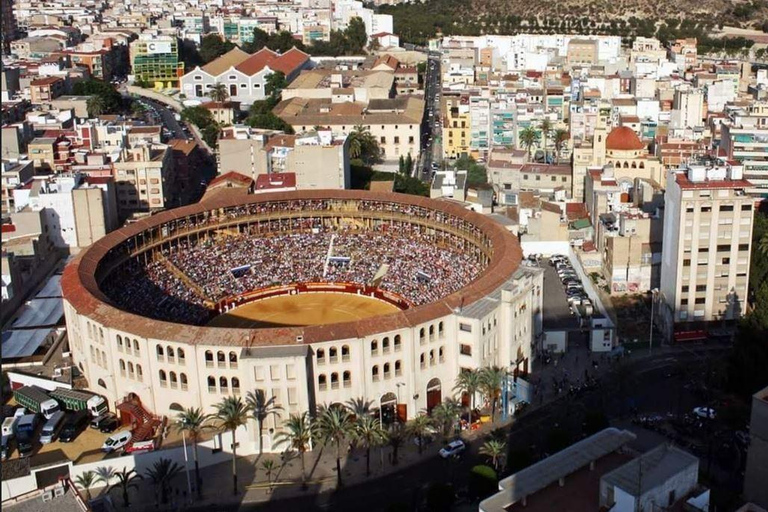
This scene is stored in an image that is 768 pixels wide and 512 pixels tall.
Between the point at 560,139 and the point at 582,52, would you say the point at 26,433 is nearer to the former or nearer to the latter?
the point at 560,139

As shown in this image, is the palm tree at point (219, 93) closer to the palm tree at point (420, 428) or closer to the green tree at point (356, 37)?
the green tree at point (356, 37)

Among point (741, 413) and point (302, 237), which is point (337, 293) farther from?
point (741, 413)

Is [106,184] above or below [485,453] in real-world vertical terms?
above

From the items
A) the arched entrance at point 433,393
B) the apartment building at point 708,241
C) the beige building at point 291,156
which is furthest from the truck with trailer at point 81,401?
the beige building at point 291,156

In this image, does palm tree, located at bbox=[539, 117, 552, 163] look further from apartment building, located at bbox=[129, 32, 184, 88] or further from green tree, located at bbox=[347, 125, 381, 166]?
apartment building, located at bbox=[129, 32, 184, 88]

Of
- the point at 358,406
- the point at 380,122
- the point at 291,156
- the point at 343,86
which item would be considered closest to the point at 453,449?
the point at 358,406

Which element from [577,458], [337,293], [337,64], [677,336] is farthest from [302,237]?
[337,64]

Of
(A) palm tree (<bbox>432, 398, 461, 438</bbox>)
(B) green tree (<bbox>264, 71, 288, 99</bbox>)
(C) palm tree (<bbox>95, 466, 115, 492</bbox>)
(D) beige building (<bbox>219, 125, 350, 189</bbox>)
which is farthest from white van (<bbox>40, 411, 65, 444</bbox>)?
(B) green tree (<bbox>264, 71, 288, 99</bbox>)
